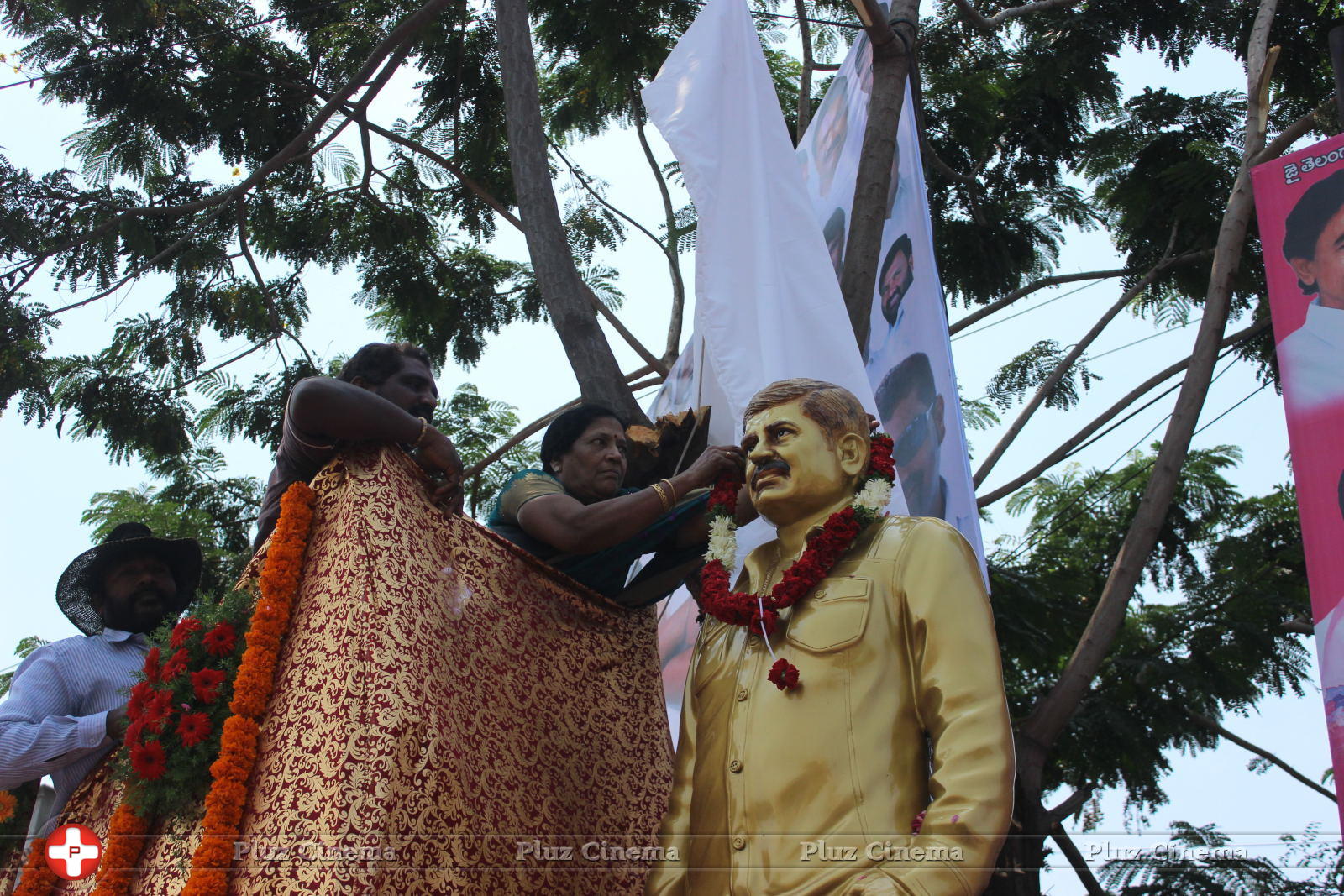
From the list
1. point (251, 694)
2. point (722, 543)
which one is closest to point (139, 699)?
point (251, 694)

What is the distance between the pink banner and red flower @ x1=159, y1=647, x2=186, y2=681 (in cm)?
399

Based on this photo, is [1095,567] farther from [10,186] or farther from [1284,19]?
[10,186]

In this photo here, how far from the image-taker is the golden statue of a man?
3.09 m

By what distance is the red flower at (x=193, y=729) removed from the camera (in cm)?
368

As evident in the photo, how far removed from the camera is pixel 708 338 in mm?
4934

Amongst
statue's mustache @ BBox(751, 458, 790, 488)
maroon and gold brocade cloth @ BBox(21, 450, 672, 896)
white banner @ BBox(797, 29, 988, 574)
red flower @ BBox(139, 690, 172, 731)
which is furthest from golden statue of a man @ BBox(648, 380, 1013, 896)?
white banner @ BBox(797, 29, 988, 574)

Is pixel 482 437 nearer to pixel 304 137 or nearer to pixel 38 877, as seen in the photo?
pixel 304 137

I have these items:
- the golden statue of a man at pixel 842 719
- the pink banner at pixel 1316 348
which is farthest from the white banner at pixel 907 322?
the golden statue of a man at pixel 842 719

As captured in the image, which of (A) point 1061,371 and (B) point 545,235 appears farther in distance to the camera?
(A) point 1061,371

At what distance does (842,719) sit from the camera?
334 centimetres

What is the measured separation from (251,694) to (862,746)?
1.66m

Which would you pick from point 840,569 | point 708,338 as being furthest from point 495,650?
point 708,338

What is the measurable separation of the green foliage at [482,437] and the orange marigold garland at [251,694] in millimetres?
4730

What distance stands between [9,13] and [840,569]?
6684mm
